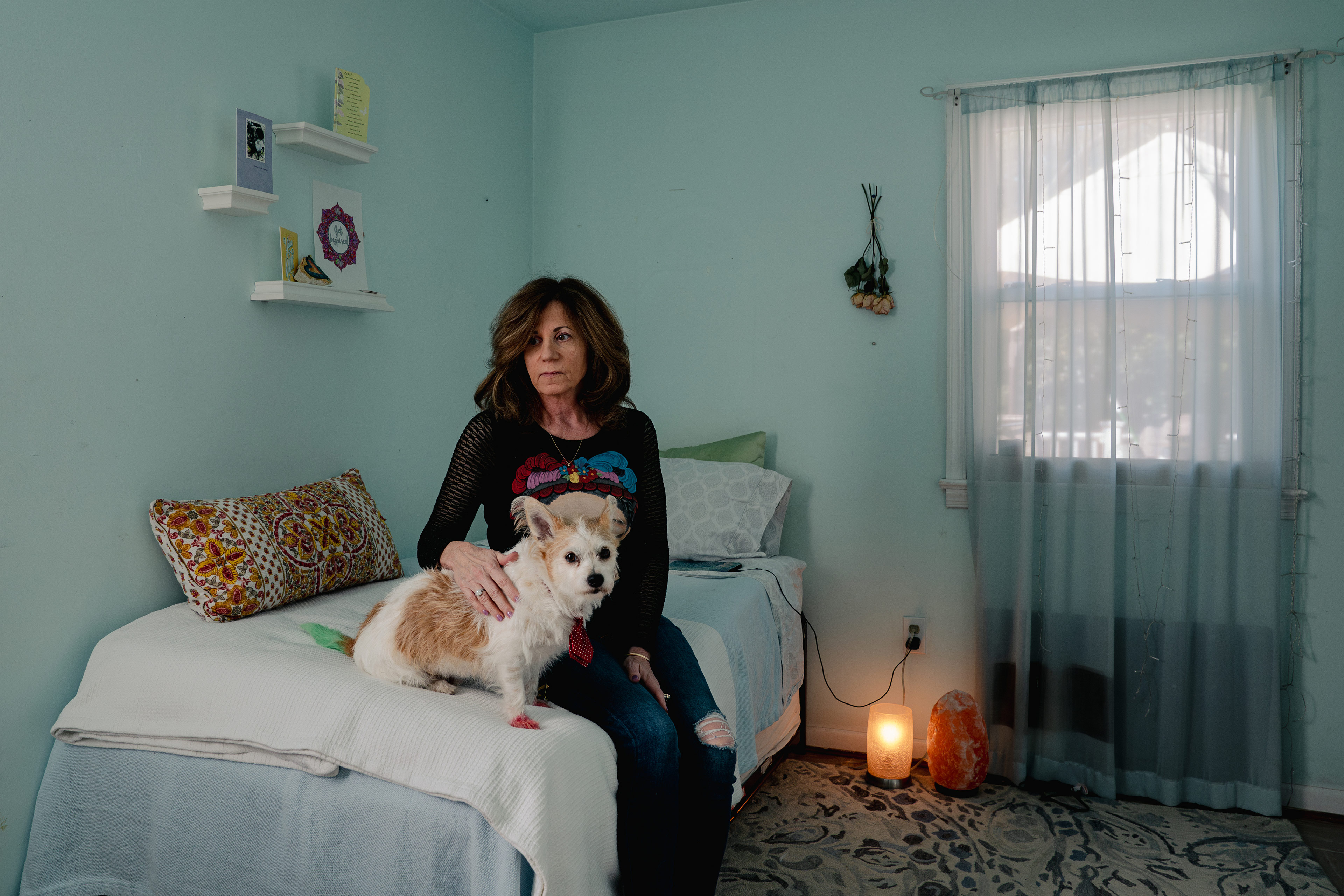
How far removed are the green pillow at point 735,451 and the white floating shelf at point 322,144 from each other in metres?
1.43

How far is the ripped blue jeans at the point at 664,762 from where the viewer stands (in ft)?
4.93

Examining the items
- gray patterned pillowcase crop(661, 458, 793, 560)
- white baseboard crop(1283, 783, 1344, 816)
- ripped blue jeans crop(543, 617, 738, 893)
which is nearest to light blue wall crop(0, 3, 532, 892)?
gray patterned pillowcase crop(661, 458, 793, 560)

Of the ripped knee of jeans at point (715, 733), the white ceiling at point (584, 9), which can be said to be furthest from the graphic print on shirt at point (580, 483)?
the white ceiling at point (584, 9)

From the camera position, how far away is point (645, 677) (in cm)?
171

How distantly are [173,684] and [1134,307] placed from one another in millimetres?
2752

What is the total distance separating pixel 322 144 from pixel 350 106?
0.20 m

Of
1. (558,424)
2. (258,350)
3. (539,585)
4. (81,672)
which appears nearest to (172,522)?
(81,672)

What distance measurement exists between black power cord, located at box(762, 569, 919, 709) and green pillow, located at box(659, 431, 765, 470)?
0.56 meters

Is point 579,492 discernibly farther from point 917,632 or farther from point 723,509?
point 917,632

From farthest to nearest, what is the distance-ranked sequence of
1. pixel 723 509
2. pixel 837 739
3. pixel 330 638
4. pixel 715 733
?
pixel 837 739
pixel 723 509
pixel 330 638
pixel 715 733

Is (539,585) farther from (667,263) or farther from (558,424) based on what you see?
(667,263)

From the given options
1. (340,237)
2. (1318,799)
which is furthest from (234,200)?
(1318,799)

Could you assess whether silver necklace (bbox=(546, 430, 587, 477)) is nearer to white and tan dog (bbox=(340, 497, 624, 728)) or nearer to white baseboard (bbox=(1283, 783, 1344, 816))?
white and tan dog (bbox=(340, 497, 624, 728))

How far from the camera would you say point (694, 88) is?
3.35 meters
